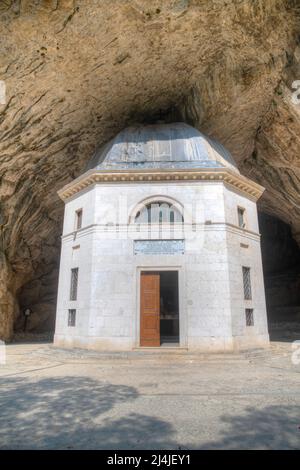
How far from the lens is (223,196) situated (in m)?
13.4

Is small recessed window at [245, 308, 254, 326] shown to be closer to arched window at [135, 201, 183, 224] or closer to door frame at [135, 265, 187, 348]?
door frame at [135, 265, 187, 348]

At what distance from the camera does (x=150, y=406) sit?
5168 millimetres

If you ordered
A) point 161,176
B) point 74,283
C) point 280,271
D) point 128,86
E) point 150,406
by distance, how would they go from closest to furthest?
point 150,406 → point 161,176 → point 74,283 → point 128,86 → point 280,271

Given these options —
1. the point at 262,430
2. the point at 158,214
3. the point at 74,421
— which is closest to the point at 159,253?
the point at 158,214

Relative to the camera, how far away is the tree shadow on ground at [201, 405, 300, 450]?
3.57 m

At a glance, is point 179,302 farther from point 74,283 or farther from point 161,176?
point 161,176

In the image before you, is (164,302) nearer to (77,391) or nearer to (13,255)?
(13,255)

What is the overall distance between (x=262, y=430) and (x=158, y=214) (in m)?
10.2

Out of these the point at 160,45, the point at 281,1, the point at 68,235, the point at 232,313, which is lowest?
the point at 232,313

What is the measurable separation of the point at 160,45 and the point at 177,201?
7.62 m

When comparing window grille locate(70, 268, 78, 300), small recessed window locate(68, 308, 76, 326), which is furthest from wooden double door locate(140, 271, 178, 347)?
window grille locate(70, 268, 78, 300)

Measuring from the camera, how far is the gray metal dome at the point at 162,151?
14.2 metres

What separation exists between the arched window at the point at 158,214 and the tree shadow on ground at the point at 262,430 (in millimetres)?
9152

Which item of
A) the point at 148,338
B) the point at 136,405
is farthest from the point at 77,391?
the point at 148,338
